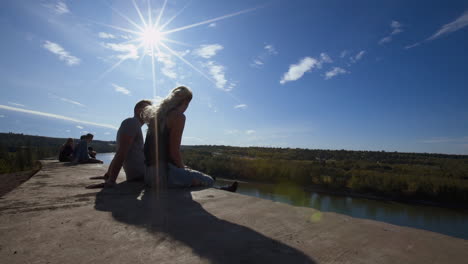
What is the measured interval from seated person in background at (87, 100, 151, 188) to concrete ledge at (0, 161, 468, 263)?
2.80 feet

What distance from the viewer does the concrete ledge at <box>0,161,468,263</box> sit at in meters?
1.00

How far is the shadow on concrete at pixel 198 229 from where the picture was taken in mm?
1003

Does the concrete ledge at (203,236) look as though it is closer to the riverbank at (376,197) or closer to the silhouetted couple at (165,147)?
the silhouetted couple at (165,147)

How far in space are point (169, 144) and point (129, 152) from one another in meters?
0.85

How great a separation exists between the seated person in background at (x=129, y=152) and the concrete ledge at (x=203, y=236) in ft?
2.80

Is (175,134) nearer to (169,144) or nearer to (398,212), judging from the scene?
(169,144)

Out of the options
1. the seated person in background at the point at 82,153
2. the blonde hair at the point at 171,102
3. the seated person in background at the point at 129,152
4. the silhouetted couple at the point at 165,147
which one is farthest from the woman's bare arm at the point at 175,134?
the seated person in background at the point at 82,153

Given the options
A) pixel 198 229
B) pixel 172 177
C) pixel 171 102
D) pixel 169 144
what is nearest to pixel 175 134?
pixel 169 144

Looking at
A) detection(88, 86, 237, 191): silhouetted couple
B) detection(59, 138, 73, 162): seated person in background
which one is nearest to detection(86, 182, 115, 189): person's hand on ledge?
detection(88, 86, 237, 191): silhouetted couple

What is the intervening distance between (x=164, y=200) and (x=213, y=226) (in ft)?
2.68

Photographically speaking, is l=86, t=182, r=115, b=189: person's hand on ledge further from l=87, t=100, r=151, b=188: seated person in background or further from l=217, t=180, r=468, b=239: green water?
l=217, t=180, r=468, b=239: green water

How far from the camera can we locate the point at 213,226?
A: 4.41ft

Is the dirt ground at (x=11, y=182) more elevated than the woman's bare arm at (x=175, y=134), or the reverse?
the woman's bare arm at (x=175, y=134)

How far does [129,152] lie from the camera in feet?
10.4
